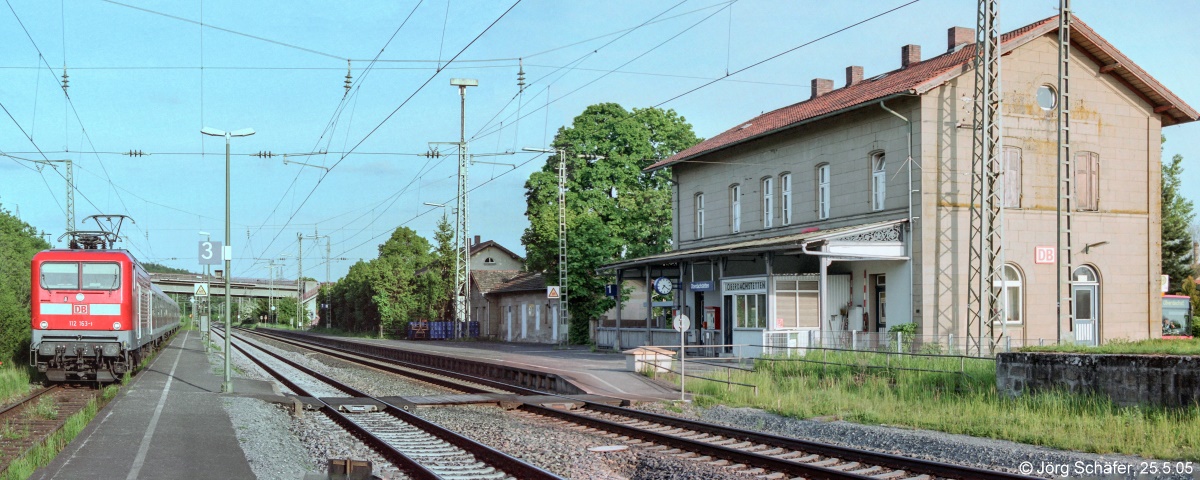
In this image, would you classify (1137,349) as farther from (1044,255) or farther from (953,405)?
→ (1044,255)

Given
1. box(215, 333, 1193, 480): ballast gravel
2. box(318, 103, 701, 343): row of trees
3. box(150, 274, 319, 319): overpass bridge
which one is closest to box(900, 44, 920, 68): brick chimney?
box(318, 103, 701, 343): row of trees

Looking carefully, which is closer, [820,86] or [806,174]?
[806,174]

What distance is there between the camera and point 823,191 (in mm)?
30766

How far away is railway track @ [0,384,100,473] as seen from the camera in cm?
1384

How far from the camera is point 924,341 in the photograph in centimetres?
2573

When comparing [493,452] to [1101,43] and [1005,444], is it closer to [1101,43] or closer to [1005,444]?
[1005,444]

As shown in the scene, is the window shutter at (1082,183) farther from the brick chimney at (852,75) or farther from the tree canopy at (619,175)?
the tree canopy at (619,175)

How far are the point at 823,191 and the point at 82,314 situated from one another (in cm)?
2016

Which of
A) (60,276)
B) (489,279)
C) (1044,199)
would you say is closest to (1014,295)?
(1044,199)

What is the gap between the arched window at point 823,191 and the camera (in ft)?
100

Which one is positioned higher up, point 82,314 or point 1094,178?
point 1094,178

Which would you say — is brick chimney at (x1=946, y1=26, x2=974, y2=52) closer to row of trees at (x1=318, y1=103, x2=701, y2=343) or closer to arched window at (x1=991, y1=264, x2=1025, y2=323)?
arched window at (x1=991, y1=264, x2=1025, y2=323)

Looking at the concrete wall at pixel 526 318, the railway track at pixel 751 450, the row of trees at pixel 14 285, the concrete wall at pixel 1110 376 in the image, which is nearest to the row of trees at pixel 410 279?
the concrete wall at pixel 526 318

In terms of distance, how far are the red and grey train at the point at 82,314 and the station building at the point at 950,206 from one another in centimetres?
1584
